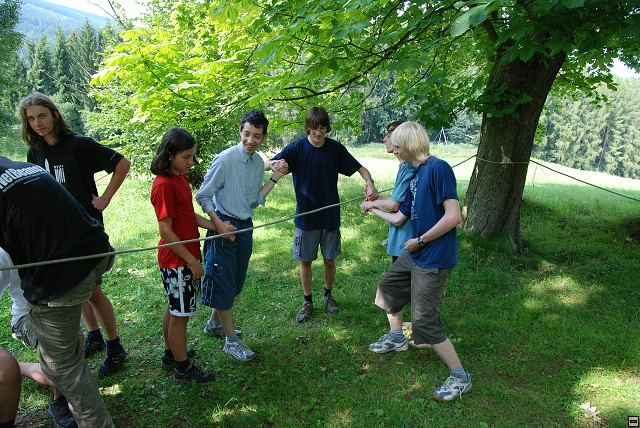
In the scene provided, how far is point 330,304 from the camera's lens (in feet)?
13.5

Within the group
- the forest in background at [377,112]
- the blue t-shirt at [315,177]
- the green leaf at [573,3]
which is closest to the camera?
the green leaf at [573,3]

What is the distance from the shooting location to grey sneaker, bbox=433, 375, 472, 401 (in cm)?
277

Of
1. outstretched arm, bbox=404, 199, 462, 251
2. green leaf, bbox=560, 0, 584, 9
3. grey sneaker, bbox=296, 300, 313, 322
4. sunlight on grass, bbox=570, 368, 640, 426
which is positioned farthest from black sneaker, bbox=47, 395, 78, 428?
green leaf, bbox=560, 0, 584, 9

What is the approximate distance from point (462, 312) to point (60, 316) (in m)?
3.49

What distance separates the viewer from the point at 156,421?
8.41 feet

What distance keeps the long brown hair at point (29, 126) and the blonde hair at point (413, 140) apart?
2405 millimetres

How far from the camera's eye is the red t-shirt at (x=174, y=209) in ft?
8.50

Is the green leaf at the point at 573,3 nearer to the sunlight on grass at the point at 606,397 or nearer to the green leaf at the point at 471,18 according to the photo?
the green leaf at the point at 471,18

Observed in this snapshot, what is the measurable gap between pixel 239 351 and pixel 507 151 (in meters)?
3.93

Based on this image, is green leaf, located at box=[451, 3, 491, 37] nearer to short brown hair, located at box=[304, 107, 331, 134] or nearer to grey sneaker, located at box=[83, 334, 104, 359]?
short brown hair, located at box=[304, 107, 331, 134]

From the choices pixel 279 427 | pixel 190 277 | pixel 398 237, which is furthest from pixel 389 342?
pixel 190 277

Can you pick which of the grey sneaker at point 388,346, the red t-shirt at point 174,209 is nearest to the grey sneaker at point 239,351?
the red t-shirt at point 174,209

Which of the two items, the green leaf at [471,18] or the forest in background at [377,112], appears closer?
the green leaf at [471,18]

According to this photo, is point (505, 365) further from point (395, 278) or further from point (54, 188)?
point (54, 188)
